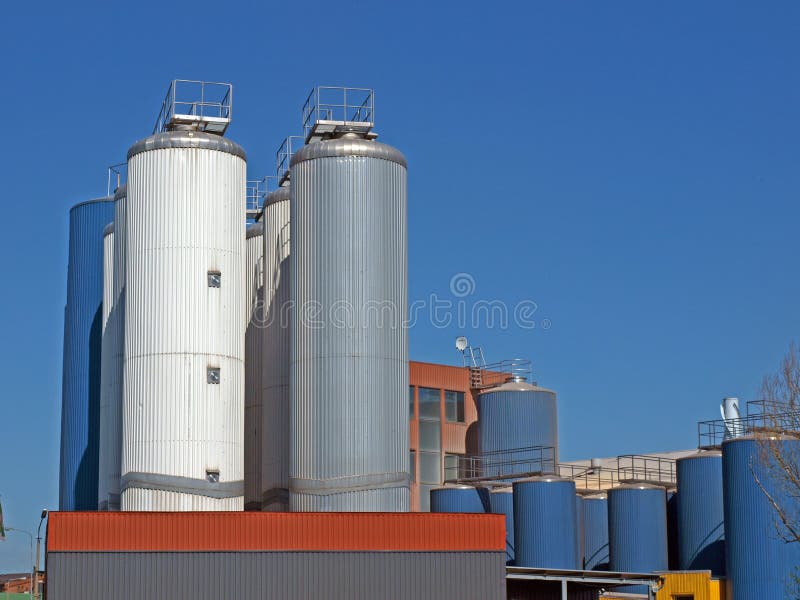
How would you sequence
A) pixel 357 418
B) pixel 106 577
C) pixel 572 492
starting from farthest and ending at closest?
1. pixel 572 492
2. pixel 357 418
3. pixel 106 577

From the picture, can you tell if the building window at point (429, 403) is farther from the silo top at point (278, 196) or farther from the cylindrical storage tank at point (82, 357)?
the silo top at point (278, 196)

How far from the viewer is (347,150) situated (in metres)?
45.2

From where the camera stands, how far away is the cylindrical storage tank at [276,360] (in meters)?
48.2

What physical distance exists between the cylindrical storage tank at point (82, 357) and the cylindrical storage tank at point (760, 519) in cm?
2445

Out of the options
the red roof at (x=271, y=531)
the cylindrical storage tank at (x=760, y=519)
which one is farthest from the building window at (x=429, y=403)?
the red roof at (x=271, y=531)

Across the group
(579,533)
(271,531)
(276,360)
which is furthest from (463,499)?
(271,531)

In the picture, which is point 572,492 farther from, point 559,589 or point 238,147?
point 238,147

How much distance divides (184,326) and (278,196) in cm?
860

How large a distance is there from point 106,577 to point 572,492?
2161 centimetres

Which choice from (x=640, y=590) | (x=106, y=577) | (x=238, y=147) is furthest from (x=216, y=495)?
(x=640, y=590)

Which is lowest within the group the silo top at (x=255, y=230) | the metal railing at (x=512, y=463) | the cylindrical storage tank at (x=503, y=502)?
the cylindrical storage tank at (x=503, y=502)

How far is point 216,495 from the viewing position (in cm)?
4419

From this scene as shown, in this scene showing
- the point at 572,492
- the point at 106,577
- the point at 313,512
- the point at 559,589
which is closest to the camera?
the point at 106,577

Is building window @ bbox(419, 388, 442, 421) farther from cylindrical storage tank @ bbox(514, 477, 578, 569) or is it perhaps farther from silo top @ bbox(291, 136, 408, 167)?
silo top @ bbox(291, 136, 408, 167)
